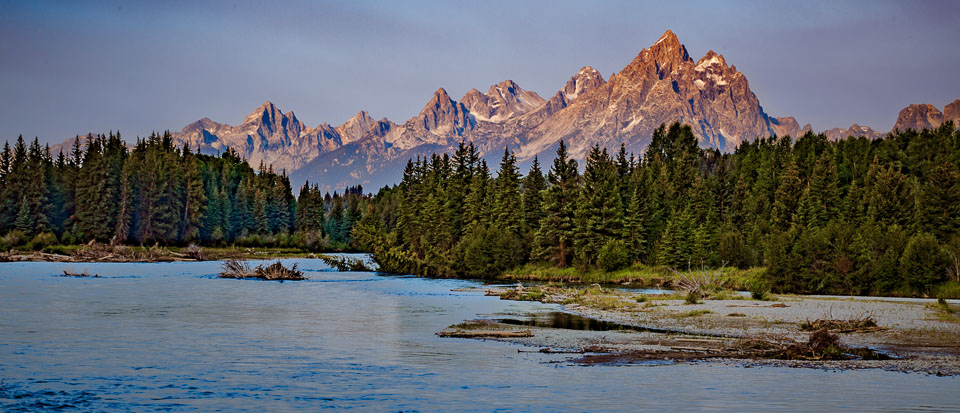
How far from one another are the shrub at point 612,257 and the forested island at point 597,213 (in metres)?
0.25

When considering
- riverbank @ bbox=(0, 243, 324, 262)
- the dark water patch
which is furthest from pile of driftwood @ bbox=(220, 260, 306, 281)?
the dark water patch

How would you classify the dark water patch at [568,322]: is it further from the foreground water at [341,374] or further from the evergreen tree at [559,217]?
the evergreen tree at [559,217]

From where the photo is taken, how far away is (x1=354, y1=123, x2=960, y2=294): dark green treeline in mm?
61656

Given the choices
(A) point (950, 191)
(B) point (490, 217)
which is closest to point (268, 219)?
(B) point (490, 217)

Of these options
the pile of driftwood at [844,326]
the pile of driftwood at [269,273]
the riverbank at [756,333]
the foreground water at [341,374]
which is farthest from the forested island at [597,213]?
the foreground water at [341,374]

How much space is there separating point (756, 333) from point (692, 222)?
209ft

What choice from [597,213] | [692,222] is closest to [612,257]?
[597,213]

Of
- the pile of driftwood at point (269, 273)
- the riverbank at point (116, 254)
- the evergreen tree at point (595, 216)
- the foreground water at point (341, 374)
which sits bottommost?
the foreground water at point (341, 374)

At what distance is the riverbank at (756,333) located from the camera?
2297 cm

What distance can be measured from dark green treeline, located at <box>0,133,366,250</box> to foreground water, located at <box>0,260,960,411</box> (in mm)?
101829

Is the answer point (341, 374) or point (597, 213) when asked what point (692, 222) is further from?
point (341, 374)

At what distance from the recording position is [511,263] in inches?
3585

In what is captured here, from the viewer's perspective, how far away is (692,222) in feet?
298

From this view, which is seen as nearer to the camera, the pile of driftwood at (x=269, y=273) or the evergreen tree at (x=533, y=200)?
the pile of driftwood at (x=269, y=273)
